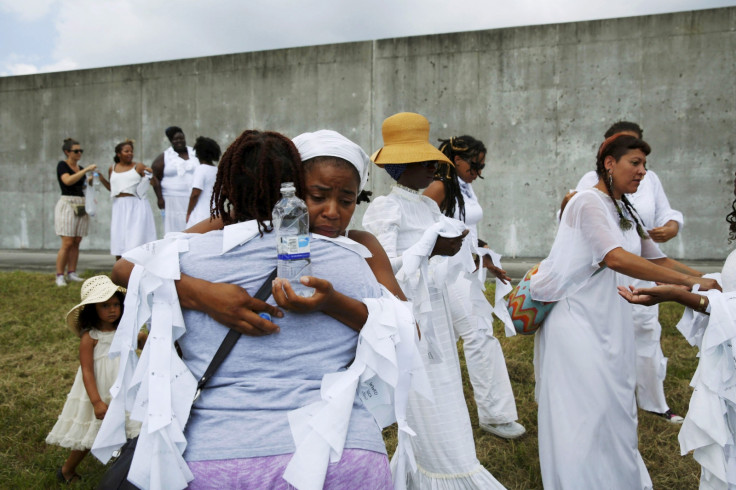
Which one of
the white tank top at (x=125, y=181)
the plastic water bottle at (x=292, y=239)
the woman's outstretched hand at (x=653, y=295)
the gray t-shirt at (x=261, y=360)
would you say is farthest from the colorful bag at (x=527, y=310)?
the white tank top at (x=125, y=181)

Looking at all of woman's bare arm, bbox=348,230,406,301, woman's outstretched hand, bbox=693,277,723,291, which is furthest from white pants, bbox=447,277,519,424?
woman's bare arm, bbox=348,230,406,301

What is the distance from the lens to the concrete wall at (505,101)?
35.9ft

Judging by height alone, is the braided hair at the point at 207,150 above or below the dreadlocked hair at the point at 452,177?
above

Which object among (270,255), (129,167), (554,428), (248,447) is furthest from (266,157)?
(129,167)

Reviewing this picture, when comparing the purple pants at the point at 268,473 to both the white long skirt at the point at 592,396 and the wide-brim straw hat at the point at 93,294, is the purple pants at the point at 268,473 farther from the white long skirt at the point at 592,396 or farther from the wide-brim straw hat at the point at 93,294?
the wide-brim straw hat at the point at 93,294

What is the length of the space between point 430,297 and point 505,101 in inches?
356

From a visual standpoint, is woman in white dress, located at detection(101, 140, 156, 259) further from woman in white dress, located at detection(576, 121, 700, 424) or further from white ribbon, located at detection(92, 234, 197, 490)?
white ribbon, located at detection(92, 234, 197, 490)

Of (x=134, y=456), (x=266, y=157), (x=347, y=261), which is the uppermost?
(x=266, y=157)

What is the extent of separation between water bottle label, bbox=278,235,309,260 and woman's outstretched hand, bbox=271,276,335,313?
0.07 metres

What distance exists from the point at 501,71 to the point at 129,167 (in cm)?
652

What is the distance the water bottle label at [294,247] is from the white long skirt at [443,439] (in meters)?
1.69

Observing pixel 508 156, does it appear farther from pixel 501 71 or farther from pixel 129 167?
pixel 129 167

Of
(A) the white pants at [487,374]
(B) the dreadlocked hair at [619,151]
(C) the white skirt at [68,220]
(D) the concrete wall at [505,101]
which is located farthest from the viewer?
(D) the concrete wall at [505,101]

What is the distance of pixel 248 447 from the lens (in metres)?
1.67
